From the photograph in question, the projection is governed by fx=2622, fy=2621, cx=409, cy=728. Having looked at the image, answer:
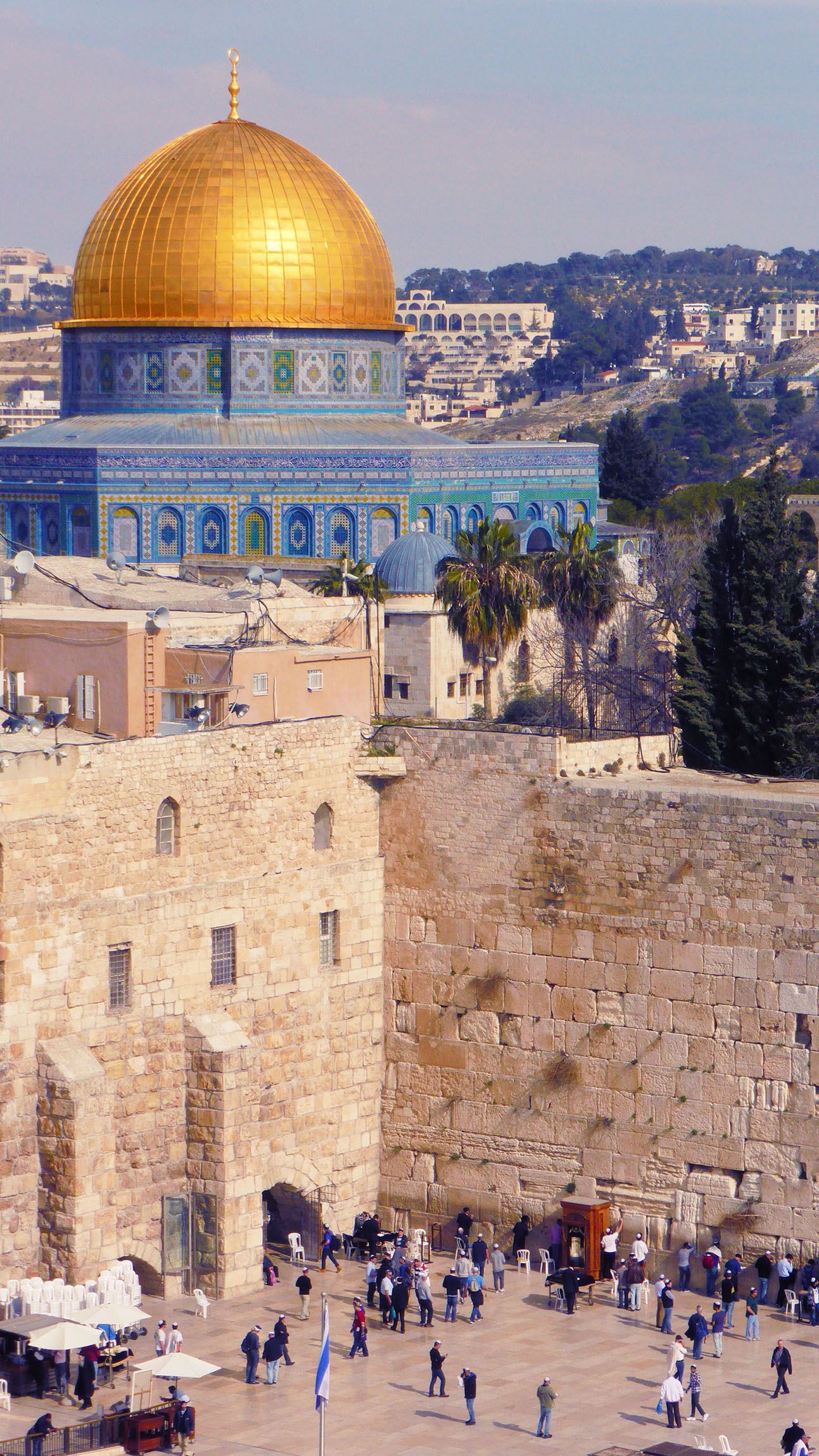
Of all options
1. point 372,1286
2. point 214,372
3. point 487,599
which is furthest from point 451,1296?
point 214,372

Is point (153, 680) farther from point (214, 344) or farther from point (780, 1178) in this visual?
point (214, 344)

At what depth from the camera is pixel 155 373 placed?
43.5 m

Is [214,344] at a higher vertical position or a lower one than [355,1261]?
higher

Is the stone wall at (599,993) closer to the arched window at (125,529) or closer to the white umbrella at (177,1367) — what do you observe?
the white umbrella at (177,1367)

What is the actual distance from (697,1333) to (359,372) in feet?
84.8

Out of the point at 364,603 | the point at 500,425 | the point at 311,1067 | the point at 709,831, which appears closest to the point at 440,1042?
the point at 311,1067

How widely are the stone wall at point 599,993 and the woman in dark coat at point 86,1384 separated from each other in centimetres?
536

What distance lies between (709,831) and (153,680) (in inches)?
207

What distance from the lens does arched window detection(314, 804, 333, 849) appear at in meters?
23.8

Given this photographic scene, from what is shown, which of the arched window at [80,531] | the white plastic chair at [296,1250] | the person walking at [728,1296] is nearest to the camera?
the person walking at [728,1296]

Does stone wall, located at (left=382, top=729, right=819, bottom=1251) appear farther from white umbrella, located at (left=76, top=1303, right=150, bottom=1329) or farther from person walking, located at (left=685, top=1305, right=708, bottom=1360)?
white umbrella, located at (left=76, top=1303, right=150, bottom=1329)

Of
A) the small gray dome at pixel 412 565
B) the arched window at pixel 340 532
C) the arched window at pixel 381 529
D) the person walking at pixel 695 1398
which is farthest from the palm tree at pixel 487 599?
the person walking at pixel 695 1398

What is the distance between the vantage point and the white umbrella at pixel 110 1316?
1991cm

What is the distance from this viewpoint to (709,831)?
22.4m
